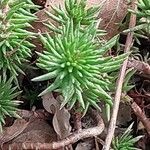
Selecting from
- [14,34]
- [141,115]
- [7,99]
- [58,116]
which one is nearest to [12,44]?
[14,34]

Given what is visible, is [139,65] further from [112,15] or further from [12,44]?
[12,44]

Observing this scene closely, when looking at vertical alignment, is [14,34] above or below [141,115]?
above

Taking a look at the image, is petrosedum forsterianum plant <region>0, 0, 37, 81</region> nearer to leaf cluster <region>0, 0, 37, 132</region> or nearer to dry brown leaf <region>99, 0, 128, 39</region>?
leaf cluster <region>0, 0, 37, 132</region>

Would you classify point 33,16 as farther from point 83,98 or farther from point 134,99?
point 134,99

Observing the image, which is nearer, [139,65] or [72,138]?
[72,138]

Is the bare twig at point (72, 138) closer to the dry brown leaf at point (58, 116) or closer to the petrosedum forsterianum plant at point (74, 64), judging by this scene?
the dry brown leaf at point (58, 116)

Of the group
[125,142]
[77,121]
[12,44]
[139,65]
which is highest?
[12,44]

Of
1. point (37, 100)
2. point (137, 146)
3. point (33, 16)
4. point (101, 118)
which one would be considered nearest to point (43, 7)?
point (33, 16)
